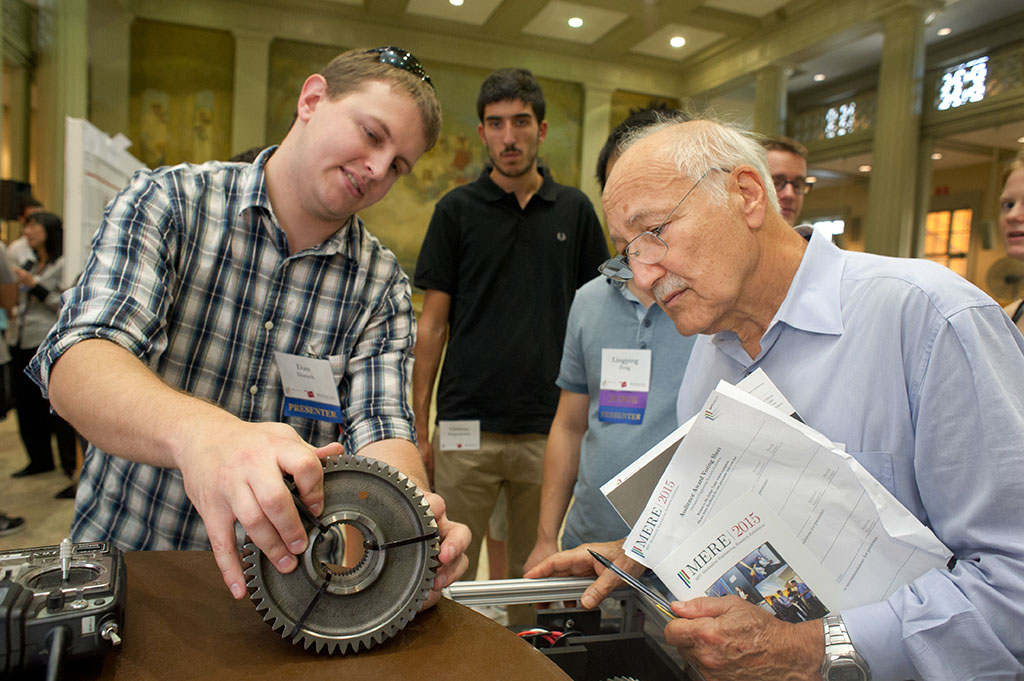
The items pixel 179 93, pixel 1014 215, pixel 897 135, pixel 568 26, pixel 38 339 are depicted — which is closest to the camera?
pixel 1014 215

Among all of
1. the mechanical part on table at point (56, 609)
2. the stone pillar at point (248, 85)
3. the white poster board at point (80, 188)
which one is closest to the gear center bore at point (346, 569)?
the mechanical part on table at point (56, 609)

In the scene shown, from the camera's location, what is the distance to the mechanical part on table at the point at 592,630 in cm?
103

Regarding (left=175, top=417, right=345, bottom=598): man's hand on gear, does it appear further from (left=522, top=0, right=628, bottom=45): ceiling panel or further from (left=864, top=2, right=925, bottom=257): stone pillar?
(left=522, top=0, right=628, bottom=45): ceiling panel

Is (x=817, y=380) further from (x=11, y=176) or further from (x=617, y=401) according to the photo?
(x=11, y=176)

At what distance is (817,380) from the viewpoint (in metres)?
1.09

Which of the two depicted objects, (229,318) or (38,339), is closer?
(229,318)

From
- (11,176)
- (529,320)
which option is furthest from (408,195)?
(529,320)

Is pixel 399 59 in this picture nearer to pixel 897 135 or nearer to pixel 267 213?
pixel 267 213

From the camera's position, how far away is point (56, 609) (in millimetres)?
649

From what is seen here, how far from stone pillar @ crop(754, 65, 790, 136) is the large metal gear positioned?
10416 millimetres

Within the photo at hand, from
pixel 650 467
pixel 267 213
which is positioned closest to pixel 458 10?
pixel 267 213

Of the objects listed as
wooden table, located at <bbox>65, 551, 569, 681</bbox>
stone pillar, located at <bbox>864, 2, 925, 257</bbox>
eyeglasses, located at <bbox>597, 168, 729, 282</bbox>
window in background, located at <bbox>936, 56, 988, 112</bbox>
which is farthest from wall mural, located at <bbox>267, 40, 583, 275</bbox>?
wooden table, located at <bbox>65, 551, 569, 681</bbox>

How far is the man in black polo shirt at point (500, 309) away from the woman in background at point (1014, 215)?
158cm

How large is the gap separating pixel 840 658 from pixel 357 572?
0.67 meters
